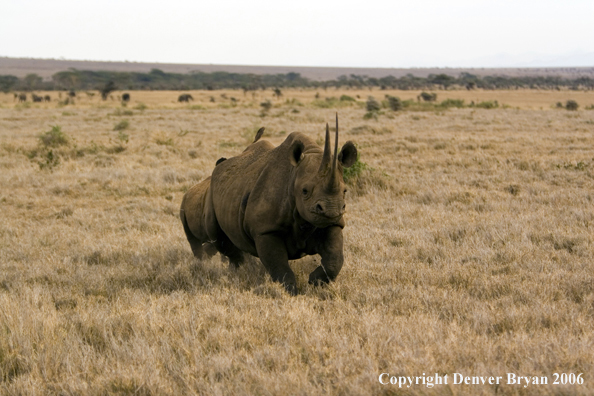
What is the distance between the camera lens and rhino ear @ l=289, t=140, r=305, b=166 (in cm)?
472

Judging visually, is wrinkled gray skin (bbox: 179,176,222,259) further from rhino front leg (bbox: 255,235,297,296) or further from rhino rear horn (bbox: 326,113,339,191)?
rhino rear horn (bbox: 326,113,339,191)

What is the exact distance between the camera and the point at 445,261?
583cm

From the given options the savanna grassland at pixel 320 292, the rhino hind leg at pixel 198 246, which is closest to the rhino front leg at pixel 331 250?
the savanna grassland at pixel 320 292

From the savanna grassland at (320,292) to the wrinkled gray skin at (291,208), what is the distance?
327 millimetres

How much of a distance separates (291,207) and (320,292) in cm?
83

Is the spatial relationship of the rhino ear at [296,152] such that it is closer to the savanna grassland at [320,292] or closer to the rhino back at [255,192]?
the rhino back at [255,192]

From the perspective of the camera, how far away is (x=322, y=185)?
431 cm

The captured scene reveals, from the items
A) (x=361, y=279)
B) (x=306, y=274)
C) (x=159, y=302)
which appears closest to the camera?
(x=159, y=302)

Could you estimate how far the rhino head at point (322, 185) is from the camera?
4.25 metres

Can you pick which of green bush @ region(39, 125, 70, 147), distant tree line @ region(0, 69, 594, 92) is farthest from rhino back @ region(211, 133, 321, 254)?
distant tree line @ region(0, 69, 594, 92)

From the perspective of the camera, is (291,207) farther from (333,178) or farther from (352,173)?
(352,173)

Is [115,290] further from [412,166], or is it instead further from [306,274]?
[412,166]

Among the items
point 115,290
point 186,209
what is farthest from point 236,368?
point 186,209

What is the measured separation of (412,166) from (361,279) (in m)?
7.55
